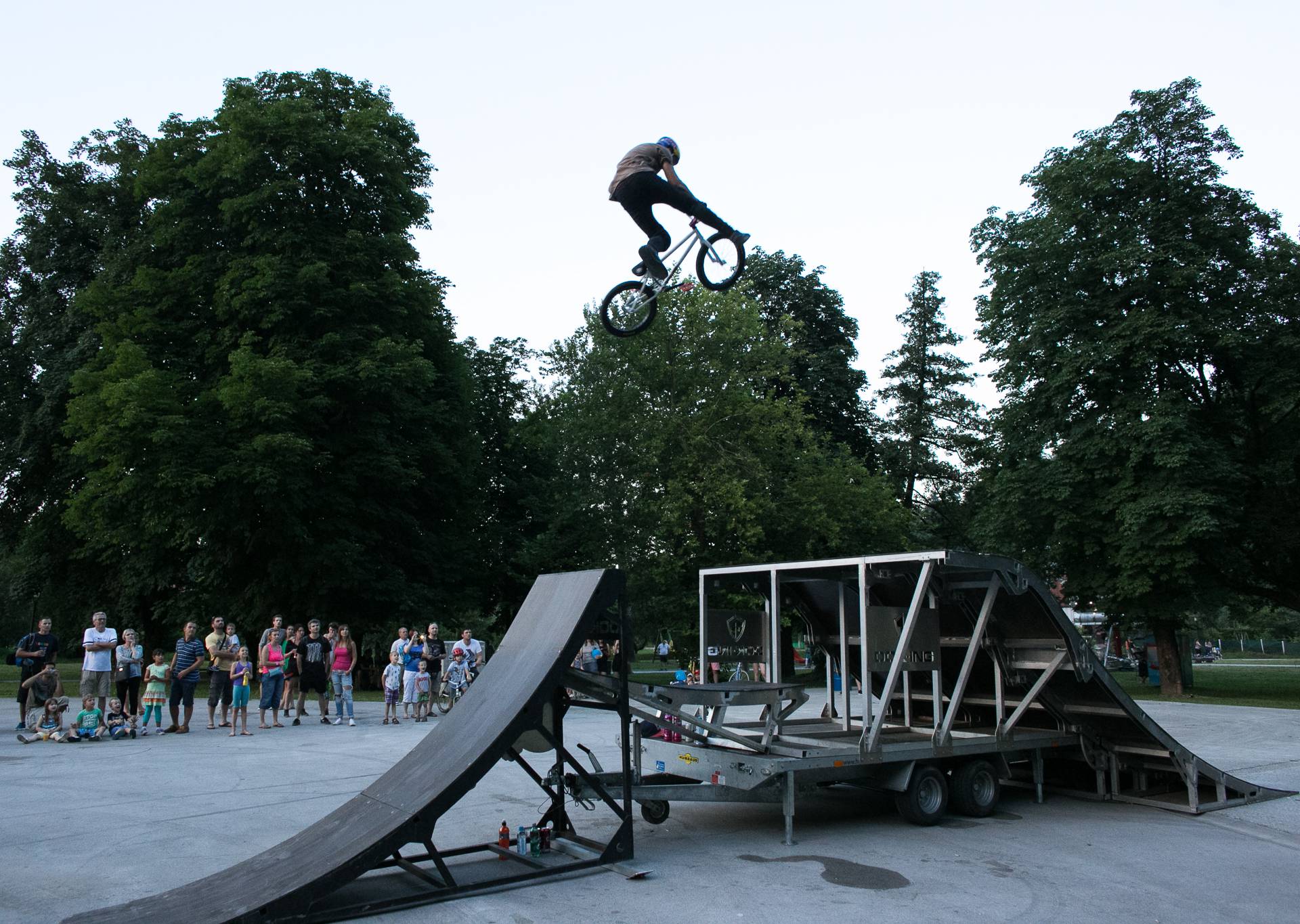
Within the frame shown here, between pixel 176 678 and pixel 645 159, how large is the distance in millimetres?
12280

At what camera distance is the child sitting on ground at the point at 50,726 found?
15.0 m

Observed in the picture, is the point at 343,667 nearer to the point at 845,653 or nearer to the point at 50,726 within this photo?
the point at 50,726

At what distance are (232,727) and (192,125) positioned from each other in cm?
2100

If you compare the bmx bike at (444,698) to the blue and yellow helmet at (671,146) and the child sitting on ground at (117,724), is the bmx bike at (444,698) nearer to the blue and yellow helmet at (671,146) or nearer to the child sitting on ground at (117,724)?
the child sitting on ground at (117,724)

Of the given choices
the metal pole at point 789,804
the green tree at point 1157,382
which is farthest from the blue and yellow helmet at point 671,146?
the green tree at point 1157,382

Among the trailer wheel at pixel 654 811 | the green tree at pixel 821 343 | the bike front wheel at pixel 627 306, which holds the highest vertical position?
the green tree at pixel 821 343

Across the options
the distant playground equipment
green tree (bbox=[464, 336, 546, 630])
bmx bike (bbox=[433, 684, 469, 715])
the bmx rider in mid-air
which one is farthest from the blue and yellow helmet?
green tree (bbox=[464, 336, 546, 630])

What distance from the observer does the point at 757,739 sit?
28.0 ft

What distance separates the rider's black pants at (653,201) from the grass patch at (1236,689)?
11781 mm

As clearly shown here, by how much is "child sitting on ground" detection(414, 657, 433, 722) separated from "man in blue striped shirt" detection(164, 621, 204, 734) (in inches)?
161

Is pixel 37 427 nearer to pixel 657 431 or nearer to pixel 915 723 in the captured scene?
pixel 657 431

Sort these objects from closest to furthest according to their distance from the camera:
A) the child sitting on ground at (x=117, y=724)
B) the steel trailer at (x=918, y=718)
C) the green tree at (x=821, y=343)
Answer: the steel trailer at (x=918, y=718) < the child sitting on ground at (x=117, y=724) < the green tree at (x=821, y=343)

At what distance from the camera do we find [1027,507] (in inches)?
1152

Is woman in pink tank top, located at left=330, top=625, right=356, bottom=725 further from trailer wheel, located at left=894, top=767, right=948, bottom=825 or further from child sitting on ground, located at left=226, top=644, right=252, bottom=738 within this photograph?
trailer wheel, located at left=894, top=767, right=948, bottom=825
